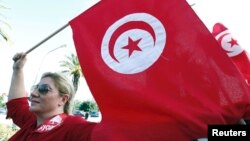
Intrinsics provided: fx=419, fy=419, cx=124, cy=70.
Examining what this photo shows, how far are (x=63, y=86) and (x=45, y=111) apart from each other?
0.26 metres

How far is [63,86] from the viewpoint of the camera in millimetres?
3236

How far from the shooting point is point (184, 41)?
247 cm

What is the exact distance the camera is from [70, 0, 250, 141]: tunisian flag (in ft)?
7.59

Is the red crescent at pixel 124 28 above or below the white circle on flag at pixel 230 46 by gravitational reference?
below

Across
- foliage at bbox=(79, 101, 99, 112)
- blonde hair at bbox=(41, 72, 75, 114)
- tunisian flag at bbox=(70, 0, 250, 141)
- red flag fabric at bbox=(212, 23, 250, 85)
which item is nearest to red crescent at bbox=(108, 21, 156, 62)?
tunisian flag at bbox=(70, 0, 250, 141)

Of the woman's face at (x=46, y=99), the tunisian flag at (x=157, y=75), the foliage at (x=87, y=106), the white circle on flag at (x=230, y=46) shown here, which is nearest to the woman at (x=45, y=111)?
the woman's face at (x=46, y=99)

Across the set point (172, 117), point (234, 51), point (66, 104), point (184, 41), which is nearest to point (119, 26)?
point (184, 41)

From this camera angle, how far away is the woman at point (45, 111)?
2809mm

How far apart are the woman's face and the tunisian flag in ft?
1.65

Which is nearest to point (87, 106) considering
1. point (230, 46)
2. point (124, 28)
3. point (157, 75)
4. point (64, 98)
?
point (230, 46)

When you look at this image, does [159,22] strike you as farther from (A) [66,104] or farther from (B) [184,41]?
(A) [66,104]

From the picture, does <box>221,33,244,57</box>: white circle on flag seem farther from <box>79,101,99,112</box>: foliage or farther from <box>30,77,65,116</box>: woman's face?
<box>79,101,99,112</box>: foliage

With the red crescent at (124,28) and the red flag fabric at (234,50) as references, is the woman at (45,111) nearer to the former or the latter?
the red crescent at (124,28)

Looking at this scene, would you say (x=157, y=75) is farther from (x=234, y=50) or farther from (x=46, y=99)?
(x=234, y=50)
